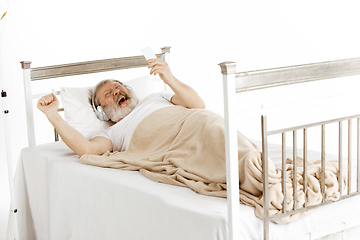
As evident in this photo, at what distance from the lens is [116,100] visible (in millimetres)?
3107

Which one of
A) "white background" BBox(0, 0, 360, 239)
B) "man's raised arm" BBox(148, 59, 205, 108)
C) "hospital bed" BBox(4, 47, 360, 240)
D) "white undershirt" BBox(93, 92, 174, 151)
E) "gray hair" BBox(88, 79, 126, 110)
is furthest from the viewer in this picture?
"white background" BBox(0, 0, 360, 239)

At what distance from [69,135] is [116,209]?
613 mm

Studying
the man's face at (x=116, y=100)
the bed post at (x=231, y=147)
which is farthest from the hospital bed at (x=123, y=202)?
the man's face at (x=116, y=100)

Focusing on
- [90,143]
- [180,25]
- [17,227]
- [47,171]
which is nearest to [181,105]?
[90,143]

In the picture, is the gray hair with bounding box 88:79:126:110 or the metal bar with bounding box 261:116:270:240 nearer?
the metal bar with bounding box 261:116:270:240

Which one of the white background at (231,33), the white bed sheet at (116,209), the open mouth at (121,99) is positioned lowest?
the white bed sheet at (116,209)

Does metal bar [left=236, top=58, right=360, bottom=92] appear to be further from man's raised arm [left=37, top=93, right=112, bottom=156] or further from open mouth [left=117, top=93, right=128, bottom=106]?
open mouth [left=117, top=93, right=128, bottom=106]

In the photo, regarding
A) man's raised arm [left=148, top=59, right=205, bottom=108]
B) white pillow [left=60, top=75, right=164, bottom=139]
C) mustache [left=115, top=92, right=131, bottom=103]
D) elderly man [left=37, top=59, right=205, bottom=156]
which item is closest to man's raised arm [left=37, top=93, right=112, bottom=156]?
elderly man [left=37, top=59, right=205, bottom=156]

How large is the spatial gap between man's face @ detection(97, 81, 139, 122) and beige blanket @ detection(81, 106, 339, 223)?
13.3 inches

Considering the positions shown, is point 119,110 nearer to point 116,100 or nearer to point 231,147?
point 116,100

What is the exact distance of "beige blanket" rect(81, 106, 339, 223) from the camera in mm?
1882

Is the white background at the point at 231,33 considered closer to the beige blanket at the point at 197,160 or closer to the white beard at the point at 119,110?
the white beard at the point at 119,110

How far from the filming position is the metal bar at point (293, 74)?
174cm

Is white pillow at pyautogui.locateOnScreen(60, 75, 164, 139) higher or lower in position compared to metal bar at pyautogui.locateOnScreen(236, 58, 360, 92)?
lower
